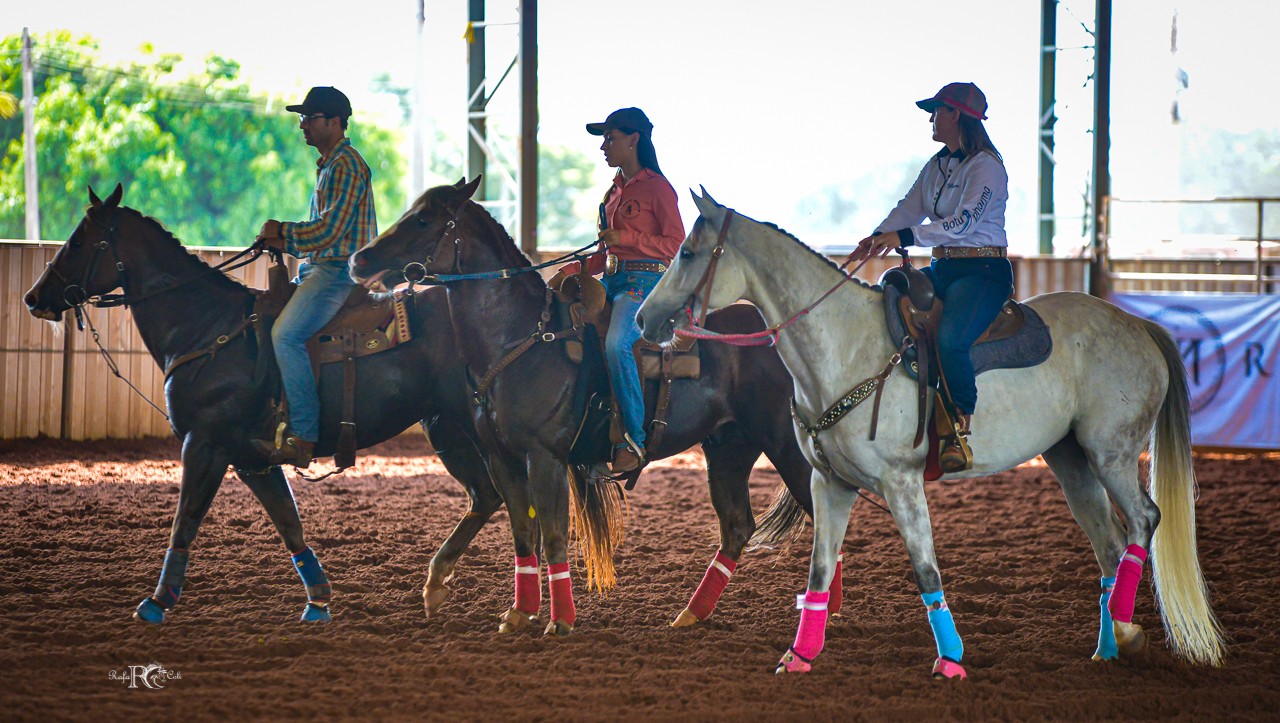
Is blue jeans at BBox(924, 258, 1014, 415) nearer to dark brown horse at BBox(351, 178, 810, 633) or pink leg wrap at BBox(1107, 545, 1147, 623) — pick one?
pink leg wrap at BBox(1107, 545, 1147, 623)

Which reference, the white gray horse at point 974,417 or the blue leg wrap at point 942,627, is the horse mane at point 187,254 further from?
the blue leg wrap at point 942,627

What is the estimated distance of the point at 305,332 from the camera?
17.7 ft

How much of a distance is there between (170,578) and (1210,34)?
45.9 m

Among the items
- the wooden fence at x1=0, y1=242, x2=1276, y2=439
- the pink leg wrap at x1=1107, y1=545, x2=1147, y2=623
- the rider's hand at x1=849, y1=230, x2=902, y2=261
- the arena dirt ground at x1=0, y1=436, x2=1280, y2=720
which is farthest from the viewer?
the wooden fence at x1=0, y1=242, x2=1276, y2=439

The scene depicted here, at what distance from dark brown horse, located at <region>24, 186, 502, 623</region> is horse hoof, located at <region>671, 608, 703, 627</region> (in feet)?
3.85

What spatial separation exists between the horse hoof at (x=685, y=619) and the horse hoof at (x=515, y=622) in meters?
0.68

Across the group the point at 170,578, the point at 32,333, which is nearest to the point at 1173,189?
the point at 32,333

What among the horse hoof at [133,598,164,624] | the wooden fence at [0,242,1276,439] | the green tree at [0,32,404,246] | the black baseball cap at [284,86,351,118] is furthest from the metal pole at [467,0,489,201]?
the green tree at [0,32,404,246]

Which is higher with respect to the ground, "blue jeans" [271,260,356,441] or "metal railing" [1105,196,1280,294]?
"metal railing" [1105,196,1280,294]

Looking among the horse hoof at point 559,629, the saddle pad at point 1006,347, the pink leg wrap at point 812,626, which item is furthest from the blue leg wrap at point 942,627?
the horse hoof at point 559,629

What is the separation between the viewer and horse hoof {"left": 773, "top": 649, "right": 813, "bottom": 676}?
4.49 m

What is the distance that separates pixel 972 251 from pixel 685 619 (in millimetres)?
2164

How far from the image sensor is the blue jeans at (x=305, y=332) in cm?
535

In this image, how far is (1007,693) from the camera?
421cm
